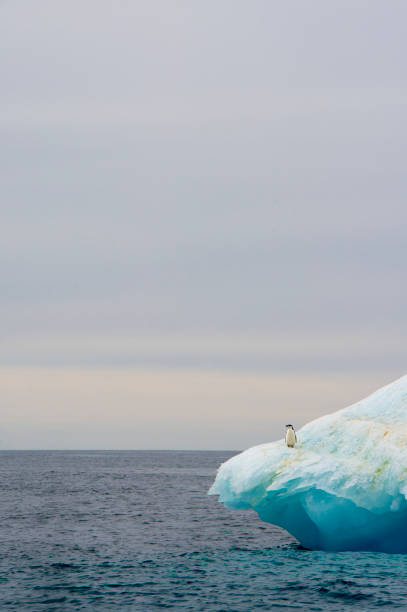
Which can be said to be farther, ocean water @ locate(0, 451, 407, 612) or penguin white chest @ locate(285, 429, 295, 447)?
penguin white chest @ locate(285, 429, 295, 447)

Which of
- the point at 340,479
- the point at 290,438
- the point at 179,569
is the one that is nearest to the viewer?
the point at 340,479

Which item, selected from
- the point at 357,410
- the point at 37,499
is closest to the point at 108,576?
the point at 357,410

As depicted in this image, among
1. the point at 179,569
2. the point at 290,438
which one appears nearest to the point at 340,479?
the point at 290,438

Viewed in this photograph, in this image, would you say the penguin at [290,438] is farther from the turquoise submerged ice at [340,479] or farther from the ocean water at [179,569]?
the ocean water at [179,569]

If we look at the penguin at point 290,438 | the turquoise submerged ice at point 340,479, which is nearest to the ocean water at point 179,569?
the turquoise submerged ice at point 340,479

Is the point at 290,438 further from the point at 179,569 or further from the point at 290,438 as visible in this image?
the point at 179,569

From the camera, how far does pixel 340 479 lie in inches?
956

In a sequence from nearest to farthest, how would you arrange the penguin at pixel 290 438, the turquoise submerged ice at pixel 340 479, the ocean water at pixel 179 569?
the ocean water at pixel 179 569 < the turquoise submerged ice at pixel 340 479 < the penguin at pixel 290 438

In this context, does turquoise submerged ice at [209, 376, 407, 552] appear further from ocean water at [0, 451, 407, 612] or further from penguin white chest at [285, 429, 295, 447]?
ocean water at [0, 451, 407, 612]

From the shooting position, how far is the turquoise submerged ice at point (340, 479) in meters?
24.1

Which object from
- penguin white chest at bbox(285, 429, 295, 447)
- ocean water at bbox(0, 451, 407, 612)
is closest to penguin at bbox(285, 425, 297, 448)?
penguin white chest at bbox(285, 429, 295, 447)

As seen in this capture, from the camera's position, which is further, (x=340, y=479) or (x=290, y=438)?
(x=290, y=438)

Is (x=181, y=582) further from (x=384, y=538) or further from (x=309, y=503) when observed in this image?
(x=384, y=538)

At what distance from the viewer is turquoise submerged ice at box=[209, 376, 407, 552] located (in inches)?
949
